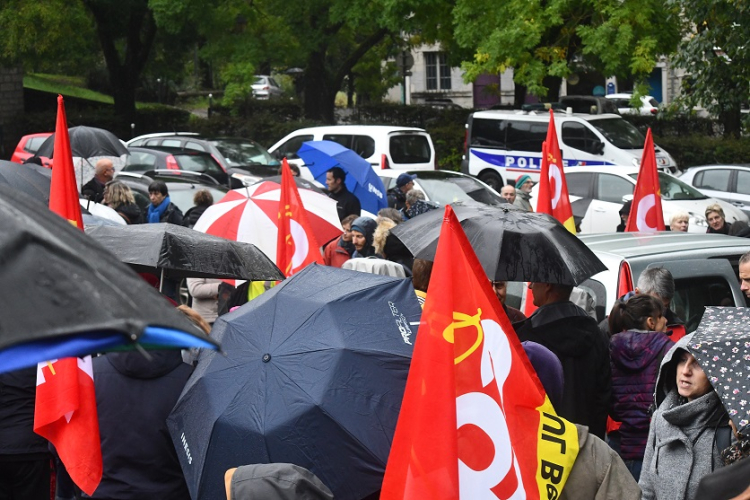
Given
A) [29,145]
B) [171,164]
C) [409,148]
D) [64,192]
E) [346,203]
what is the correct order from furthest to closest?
[29,145] → [409,148] → [171,164] → [346,203] → [64,192]

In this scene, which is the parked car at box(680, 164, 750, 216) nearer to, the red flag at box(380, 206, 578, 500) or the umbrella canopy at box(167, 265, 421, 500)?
the umbrella canopy at box(167, 265, 421, 500)

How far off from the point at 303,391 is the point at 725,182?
16244 millimetres

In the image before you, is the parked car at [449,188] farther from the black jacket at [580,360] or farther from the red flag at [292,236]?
the black jacket at [580,360]

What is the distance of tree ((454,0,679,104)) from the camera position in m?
23.4

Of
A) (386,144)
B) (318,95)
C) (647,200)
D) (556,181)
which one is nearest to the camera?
(647,200)

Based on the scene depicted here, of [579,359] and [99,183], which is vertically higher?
[99,183]

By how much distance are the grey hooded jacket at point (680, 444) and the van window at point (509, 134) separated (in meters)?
18.9

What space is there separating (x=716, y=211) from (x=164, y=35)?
959 inches

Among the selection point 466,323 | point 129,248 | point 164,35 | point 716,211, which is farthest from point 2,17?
point 466,323

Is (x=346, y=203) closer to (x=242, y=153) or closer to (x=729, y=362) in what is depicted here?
(x=729, y=362)

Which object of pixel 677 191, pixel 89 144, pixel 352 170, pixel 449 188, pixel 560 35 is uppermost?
pixel 560 35

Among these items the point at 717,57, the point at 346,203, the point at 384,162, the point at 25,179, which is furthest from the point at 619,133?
the point at 25,179

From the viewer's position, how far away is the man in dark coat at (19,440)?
5.06 metres

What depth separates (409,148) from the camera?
21.3 m
